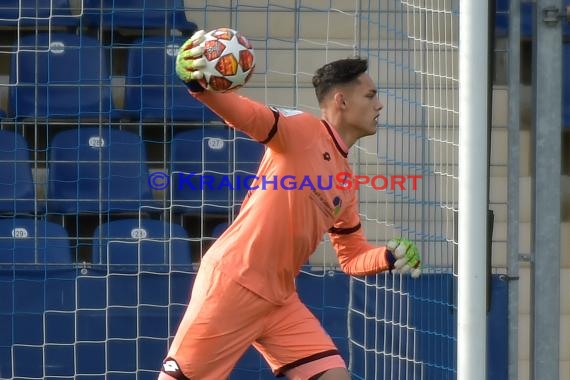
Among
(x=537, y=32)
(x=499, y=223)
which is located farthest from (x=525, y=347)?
(x=537, y=32)

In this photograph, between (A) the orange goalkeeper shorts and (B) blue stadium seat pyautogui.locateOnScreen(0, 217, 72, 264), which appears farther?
(B) blue stadium seat pyautogui.locateOnScreen(0, 217, 72, 264)

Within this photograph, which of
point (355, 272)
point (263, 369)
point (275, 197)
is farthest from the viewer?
point (263, 369)

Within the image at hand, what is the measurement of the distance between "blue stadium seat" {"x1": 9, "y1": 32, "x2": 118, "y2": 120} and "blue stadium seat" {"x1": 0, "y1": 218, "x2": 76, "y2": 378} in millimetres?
755

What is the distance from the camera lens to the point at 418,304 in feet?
19.8

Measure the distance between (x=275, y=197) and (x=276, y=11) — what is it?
7.12 feet

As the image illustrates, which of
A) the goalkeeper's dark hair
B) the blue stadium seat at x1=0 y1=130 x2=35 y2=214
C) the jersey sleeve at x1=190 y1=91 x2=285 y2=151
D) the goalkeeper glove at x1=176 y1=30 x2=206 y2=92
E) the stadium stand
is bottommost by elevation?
the blue stadium seat at x1=0 y1=130 x2=35 y2=214

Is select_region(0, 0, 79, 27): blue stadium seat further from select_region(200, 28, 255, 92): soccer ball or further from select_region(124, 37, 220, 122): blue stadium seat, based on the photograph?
select_region(200, 28, 255, 92): soccer ball

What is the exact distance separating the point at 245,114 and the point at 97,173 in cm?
269

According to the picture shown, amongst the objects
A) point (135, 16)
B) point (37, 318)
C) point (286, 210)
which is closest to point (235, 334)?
point (286, 210)

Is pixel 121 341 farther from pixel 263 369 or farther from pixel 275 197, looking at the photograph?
pixel 275 197

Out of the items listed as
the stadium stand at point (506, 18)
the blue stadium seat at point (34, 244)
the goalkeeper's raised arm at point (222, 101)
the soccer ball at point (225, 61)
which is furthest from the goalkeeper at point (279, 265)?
the blue stadium seat at point (34, 244)

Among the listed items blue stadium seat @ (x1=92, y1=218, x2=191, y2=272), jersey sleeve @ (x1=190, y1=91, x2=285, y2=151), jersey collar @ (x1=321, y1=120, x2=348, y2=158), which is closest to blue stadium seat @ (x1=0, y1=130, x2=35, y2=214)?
blue stadium seat @ (x1=92, y1=218, x2=191, y2=272)

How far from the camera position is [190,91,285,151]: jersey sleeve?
4039 mm

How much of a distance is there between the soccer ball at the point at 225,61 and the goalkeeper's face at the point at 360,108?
28.6 inches
